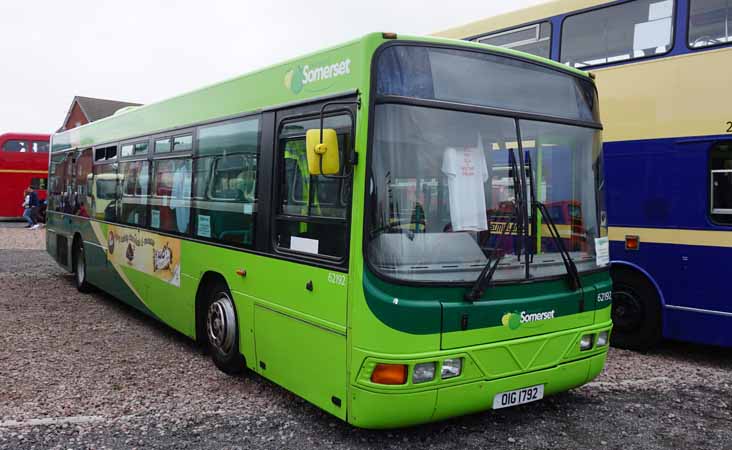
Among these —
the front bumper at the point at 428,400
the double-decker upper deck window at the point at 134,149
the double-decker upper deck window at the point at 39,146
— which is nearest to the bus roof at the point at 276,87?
the double-decker upper deck window at the point at 134,149

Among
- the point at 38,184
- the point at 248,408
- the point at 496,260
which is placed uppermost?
the point at 38,184

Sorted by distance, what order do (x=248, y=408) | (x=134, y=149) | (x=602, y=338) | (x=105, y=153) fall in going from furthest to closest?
1. (x=105, y=153)
2. (x=134, y=149)
3. (x=248, y=408)
4. (x=602, y=338)

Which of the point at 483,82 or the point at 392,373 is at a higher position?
the point at 483,82

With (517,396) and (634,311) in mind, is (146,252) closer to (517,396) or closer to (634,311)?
(517,396)

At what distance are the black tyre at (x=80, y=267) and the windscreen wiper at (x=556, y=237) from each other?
844 centimetres

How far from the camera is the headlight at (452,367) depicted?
4062mm

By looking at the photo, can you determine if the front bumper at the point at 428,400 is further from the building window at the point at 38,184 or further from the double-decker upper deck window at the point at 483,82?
the building window at the point at 38,184

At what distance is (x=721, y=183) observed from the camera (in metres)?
6.49

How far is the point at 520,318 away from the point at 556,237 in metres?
0.68

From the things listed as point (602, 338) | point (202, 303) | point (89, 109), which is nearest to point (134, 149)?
point (202, 303)

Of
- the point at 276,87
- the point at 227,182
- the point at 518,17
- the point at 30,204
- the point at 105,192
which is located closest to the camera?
the point at 276,87

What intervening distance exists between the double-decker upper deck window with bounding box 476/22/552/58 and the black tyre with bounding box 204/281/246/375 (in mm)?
4903

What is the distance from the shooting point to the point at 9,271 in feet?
44.1

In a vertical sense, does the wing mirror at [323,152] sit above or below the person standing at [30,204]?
above
